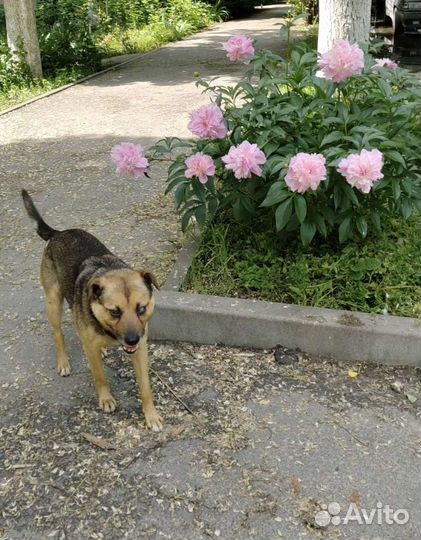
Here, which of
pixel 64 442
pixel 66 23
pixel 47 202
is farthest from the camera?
pixel 66 23

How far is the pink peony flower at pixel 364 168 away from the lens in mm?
3275

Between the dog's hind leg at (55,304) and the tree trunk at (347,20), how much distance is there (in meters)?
3.61

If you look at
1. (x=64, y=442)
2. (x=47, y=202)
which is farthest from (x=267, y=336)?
(x=47, y=202)

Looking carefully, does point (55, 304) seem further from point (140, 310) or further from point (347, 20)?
point (347, 20)

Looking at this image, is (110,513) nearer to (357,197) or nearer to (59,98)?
(357,197)

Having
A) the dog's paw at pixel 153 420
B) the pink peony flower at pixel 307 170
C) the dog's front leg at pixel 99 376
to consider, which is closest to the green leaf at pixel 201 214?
the pink peony flower at pixel 307 170

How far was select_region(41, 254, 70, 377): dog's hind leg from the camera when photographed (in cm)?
365

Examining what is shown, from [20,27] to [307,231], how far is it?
10.2 metres

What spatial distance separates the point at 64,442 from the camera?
311 centimetres

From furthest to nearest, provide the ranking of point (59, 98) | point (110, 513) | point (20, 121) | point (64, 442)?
point (59, 98)
point (20, 121)
point (64, 442)
point (110, 513)

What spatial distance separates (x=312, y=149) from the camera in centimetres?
388

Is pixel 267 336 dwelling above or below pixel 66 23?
below

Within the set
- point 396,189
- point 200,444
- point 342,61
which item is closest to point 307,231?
point 396,189

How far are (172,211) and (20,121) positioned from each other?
531 centimetres
